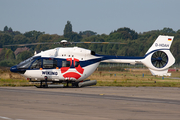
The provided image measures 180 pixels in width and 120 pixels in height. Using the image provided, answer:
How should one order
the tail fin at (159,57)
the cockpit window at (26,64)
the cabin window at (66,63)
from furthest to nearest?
the tail fin at (159,57)
the cabin window at (66,63)
the cockpit window at (26,64)

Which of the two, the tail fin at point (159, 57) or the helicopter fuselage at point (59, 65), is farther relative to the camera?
the tail fin at point (159, 57)

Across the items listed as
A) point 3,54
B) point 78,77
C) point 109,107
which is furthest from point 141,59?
point 3,54

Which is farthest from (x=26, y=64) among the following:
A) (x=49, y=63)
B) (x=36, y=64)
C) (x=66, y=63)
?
(x=66, y=63)

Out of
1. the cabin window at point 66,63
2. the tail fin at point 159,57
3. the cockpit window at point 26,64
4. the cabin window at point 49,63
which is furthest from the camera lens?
the tail fin at point 159,57

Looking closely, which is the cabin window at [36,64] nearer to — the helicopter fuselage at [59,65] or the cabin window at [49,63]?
the helicopter fuselage at [59,65]

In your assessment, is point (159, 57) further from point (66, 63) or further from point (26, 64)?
point (26, 64)

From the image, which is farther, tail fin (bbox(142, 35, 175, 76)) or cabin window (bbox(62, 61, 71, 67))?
tail fin (bbox(142, 35, 175, 76))

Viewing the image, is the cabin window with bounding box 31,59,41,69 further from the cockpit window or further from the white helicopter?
the cockpit window

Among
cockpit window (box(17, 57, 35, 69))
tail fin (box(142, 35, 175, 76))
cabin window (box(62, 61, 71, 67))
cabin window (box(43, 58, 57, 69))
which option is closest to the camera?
cockpit window (box(17, 57, 35, 69))

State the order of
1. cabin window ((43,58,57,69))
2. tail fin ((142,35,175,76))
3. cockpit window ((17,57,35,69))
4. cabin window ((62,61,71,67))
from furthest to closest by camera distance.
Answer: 1. tail fin ((142,35,175,76))
2. cabin window ((62,61,71,67))
3. cabin window ((43,58,57,69))
4. cockpit window ((17,57,35,69))

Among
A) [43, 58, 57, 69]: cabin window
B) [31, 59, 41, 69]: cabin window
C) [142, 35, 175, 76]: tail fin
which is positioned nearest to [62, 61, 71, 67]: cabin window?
[43, 58, 57, 69]: cabin window

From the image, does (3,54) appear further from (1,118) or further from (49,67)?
(1,118)

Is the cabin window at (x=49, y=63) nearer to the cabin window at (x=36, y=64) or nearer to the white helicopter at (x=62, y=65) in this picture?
the white helicopter at (x=62, y=65)

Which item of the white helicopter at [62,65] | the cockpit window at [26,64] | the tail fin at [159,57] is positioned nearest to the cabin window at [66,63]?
the white helicopter at [62,65]
